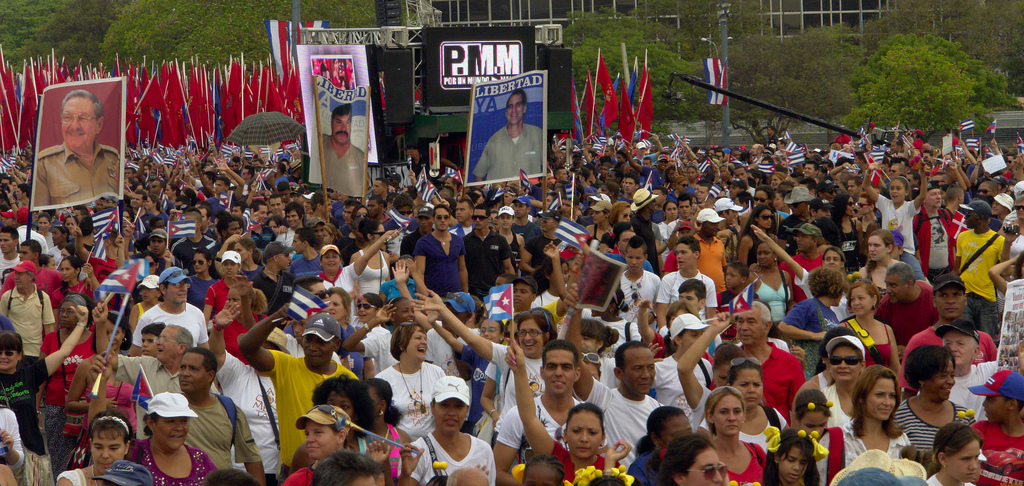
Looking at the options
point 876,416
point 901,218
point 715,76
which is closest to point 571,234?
point 876,416

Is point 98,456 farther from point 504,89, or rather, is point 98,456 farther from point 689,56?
point 689,56

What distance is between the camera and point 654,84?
54.0m

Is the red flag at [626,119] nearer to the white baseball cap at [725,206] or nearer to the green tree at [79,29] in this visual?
the white baseball cap at [725,206]

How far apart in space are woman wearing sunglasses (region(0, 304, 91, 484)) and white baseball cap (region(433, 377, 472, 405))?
2.62m

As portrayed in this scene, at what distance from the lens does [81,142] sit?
36.2 feet

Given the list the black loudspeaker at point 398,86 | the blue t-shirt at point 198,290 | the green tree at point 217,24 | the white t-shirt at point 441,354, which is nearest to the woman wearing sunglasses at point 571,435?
the white t-shirt at point 441,354

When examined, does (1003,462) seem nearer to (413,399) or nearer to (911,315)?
(911,315)

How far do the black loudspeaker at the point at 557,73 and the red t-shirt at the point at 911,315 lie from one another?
1524 cm

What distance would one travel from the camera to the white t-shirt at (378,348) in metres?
7.82

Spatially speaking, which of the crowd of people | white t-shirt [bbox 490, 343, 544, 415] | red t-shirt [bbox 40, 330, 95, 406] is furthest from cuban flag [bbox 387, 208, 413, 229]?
white t-shirt [bbox 490, 343, 544, 415]

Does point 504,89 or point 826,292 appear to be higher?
point 504,89

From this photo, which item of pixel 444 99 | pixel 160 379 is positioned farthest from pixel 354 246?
pixel 444 99

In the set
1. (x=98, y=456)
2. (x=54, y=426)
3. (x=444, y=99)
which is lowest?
(x=54, y=426)

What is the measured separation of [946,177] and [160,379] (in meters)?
12.7
